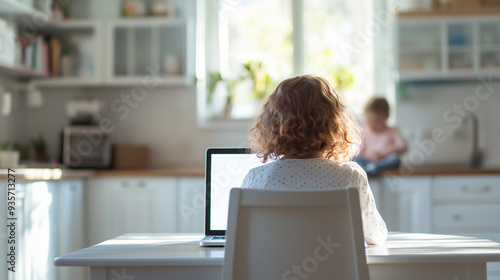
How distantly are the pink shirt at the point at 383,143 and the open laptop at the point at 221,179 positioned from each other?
2.34 meters

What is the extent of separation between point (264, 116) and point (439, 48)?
2.90 m

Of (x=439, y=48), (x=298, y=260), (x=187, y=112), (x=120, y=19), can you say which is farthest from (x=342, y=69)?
(x=298, y=260)

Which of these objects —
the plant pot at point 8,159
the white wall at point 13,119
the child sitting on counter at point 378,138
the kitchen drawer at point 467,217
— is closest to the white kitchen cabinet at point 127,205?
the plant pot at point 8,159

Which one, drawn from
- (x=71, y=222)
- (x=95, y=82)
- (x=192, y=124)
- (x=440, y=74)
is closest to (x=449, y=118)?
(x=440, y=74)

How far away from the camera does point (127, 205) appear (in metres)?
3.67

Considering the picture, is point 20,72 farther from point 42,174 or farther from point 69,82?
point 42,174

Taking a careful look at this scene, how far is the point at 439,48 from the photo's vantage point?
13.2 feet

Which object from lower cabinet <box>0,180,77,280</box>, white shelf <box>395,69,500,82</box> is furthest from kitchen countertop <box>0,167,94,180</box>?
white shelf <box>395,69,500,82</box>

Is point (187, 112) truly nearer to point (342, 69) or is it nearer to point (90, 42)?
point (90, 42)

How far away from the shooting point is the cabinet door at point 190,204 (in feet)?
11.8

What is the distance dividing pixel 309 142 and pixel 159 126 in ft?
9.82

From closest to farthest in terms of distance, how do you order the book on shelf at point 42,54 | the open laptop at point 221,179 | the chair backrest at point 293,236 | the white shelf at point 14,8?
the chair backrest at point 293,236
the open laptop at point 221,179
the white shelf at point 14,8
the book on shelf at point 42,54

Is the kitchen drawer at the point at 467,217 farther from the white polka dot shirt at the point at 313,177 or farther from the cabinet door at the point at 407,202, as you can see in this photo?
the white polka dot shirt at the point at 313,177

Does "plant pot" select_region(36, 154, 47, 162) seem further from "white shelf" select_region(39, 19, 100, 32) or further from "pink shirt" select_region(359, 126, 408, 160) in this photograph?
"pink shirt" select_region(359, 126, 408, 160)
